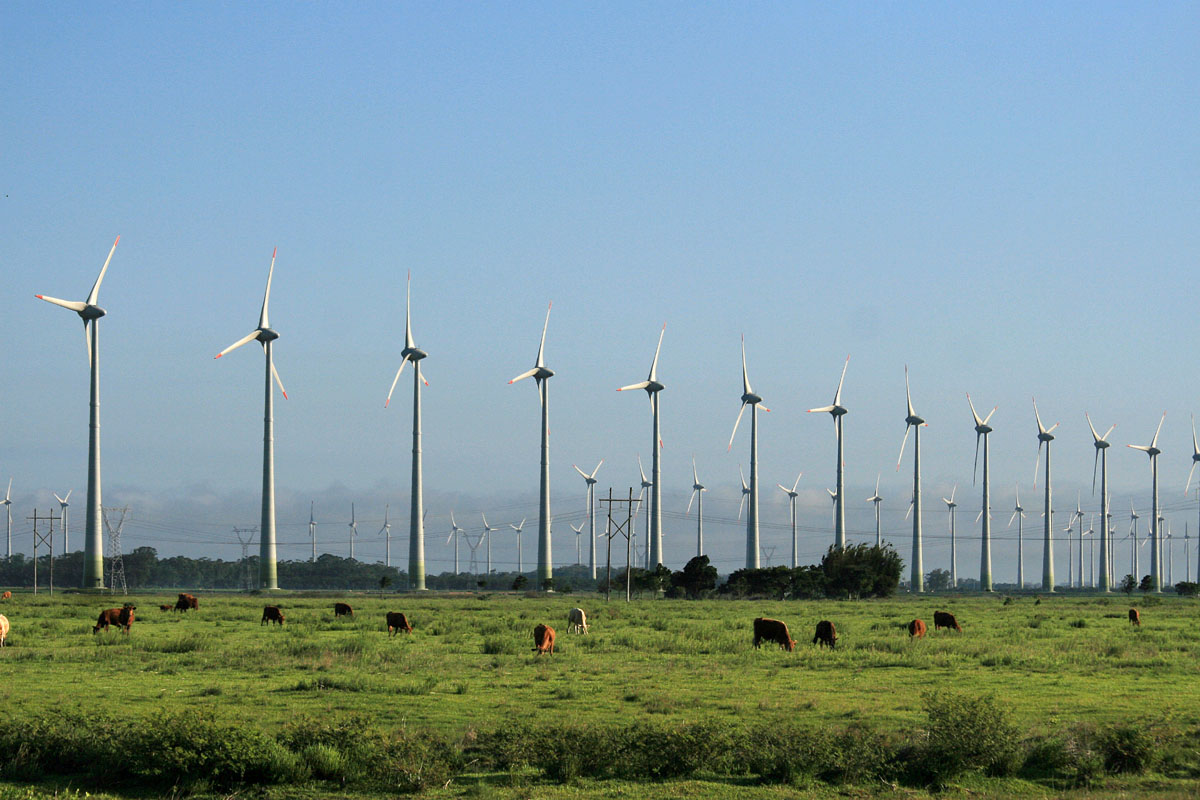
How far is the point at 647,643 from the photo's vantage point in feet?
150

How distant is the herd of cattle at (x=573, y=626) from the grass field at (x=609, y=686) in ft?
2.11

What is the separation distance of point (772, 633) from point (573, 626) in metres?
12.4

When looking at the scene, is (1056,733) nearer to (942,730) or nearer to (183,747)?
(942,730)

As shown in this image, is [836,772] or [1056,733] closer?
[836,772]

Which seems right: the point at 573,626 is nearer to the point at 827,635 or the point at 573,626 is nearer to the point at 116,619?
the point at 827,635

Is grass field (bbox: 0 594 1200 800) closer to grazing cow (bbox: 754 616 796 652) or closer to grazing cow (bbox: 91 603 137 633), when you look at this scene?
grazing cow (bbox: 754 616 796 652)

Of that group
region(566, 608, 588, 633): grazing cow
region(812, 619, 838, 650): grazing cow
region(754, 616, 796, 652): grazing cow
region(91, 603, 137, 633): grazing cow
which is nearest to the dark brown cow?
region(754, 616, 796, 652): grazing cow

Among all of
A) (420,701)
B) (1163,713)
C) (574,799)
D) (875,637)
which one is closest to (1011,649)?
(875,637)

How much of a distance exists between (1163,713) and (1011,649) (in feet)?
57.1

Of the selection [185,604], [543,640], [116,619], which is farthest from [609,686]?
[185,604]

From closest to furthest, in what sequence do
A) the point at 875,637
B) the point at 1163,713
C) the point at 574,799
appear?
the point at 574,799 < the point at 1163,713 < the point at 875,637

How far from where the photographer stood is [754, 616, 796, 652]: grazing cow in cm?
4306

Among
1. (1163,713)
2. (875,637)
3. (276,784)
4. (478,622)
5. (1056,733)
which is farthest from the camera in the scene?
(478,622)

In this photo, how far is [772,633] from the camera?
4388 centimetres
